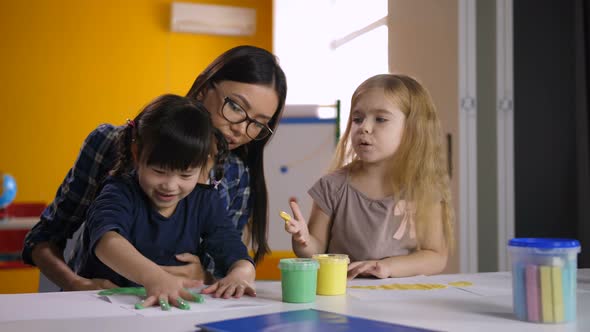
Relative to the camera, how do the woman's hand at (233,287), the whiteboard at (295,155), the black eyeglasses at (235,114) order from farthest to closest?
the whiteboard at (295,155)
the black eyeglasses at (235,114)
the woman's hand at (233,287)

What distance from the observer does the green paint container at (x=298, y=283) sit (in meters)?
1.01

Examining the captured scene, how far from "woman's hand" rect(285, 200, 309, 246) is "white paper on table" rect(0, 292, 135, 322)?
1.42ft

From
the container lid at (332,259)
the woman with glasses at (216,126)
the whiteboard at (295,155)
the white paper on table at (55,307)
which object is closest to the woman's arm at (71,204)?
the woman with glasses at (216,126)

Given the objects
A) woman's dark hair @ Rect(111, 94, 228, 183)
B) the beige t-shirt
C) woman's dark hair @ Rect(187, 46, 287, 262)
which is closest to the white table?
woman's dark hair @ Rect(111, 94, 228, 183)

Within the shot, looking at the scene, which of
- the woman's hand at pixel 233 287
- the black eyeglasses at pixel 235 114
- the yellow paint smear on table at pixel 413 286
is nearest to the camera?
the woman's hand at pixel 233 287

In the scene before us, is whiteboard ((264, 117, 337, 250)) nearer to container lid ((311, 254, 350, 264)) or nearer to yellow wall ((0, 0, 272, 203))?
container lid ((311, 254, 350, 264))

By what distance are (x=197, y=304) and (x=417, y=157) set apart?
968mm

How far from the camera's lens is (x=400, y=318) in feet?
2.89

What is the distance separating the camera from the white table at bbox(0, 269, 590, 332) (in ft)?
2.73

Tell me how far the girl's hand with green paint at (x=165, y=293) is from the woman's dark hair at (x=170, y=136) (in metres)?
0.27

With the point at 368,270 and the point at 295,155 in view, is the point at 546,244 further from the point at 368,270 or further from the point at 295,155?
the point at 295,155

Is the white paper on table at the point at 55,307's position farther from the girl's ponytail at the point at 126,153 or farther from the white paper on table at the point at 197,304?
the girl's ponytail at the point at 126,153

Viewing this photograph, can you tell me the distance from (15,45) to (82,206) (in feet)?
14.2

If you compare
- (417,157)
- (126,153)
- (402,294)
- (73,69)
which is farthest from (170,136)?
(73,69)
